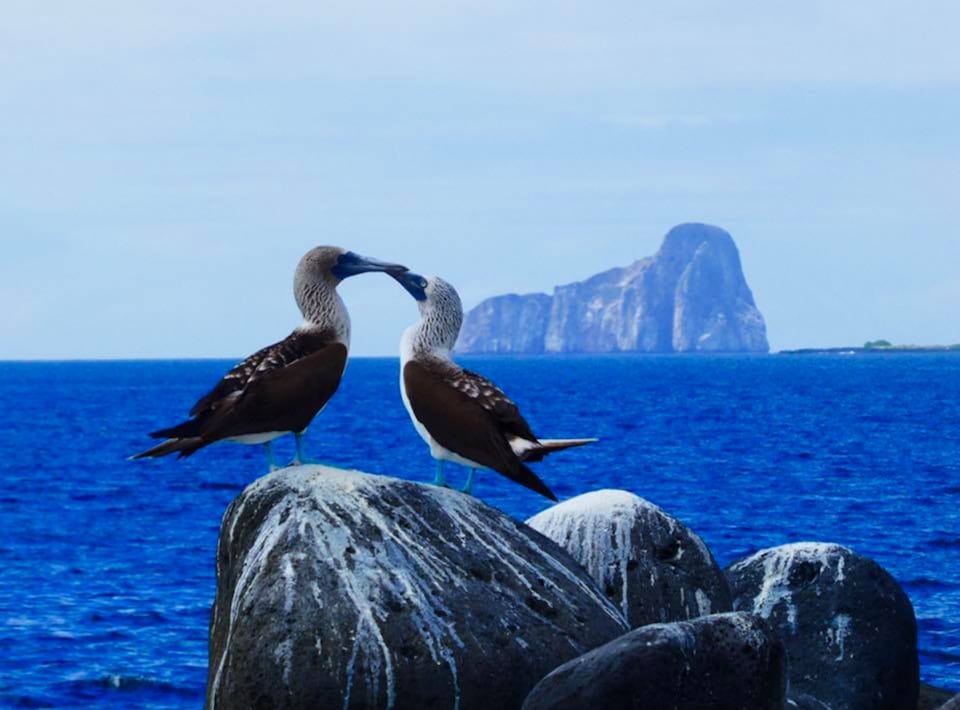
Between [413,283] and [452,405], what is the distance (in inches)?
33.7

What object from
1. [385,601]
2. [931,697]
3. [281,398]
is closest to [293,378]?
[281,398]

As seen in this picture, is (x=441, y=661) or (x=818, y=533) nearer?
(x=441, y=661)

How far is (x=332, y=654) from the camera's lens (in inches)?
329

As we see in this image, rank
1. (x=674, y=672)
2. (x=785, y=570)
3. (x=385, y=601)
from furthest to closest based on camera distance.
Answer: (x=785, y=570) → (x=385, y=601) → (x=674, y=672)

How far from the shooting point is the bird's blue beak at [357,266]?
30.6 ft

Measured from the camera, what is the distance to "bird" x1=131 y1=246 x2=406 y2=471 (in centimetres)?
892

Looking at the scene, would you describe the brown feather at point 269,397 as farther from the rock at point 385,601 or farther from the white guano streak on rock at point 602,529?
the white guano streak on rock at point 602,529

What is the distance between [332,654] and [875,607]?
5.26 meters

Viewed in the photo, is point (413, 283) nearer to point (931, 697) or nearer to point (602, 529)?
point (602, 529)

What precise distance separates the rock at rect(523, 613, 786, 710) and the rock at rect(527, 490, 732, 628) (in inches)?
93.4

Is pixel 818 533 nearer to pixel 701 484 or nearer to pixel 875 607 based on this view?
pixel 701 484

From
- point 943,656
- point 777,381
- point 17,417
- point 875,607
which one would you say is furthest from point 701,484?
point 777,381

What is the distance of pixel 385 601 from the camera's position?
8.55m

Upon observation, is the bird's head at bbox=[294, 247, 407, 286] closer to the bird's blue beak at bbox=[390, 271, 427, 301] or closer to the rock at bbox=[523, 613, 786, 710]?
the bird's blue beak at bbox=[390, 271, 427, 301]
